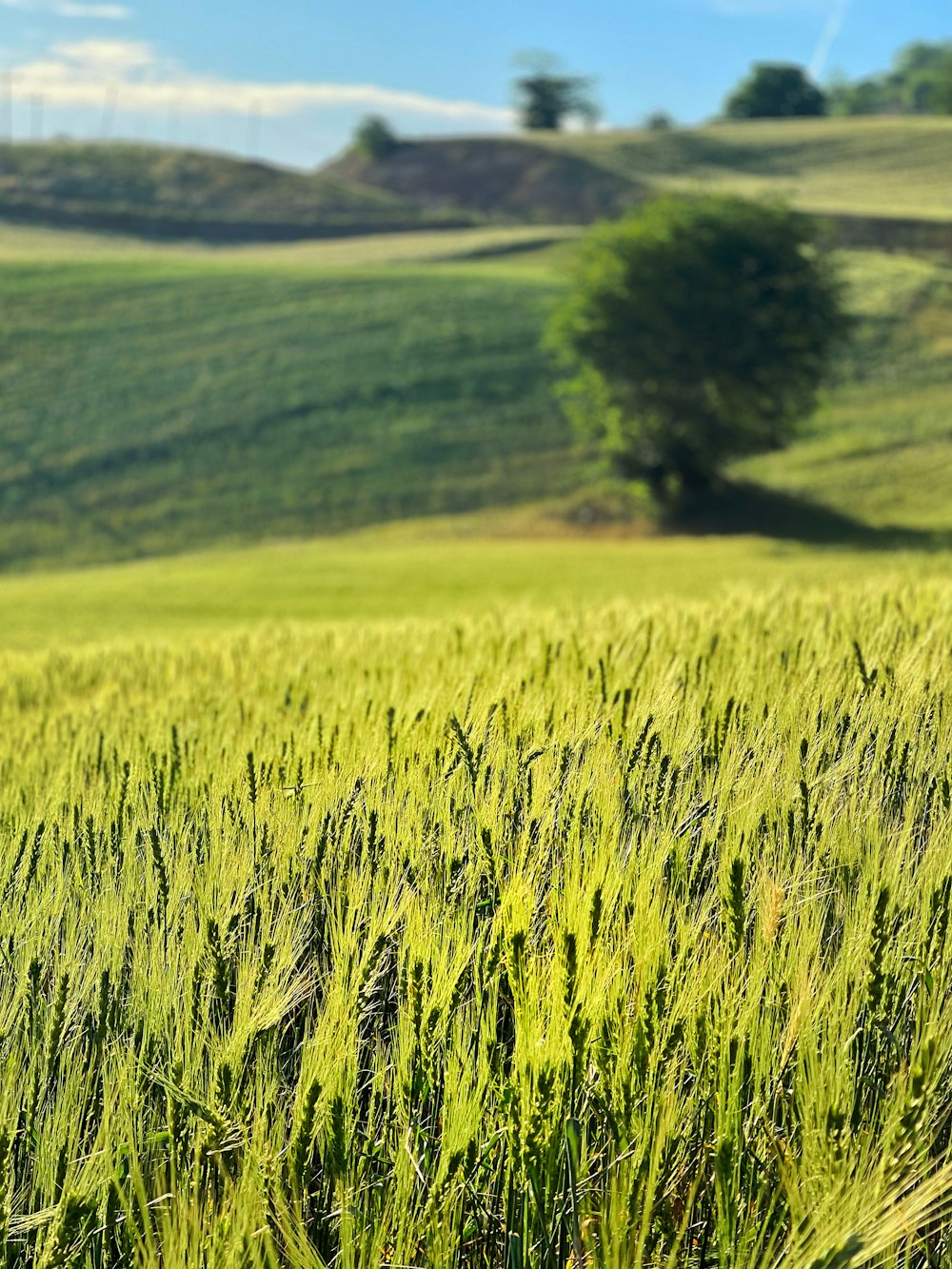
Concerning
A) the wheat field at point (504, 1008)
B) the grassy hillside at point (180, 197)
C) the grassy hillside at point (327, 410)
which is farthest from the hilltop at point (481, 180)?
the wheat field at point (504, 1008)

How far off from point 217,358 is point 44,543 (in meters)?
15.3

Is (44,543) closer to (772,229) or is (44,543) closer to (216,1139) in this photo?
(772,229)

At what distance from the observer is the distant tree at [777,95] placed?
454 feet

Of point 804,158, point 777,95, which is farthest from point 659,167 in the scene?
point 777,95

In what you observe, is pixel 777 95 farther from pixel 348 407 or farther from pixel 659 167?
pixel 348 407

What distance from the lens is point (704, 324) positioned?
116ft

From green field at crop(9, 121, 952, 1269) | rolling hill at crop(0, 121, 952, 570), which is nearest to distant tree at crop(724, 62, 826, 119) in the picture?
rolling hill at crop(0, 121, 952, 570)

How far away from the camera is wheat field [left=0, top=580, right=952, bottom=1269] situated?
58.4 inches

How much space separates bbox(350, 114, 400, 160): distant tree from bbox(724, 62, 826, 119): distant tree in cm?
4529

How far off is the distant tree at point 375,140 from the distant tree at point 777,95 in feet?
149

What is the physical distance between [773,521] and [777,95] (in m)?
120

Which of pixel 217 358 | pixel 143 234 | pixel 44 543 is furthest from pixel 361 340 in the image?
pixel 143 234

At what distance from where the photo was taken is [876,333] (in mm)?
49156

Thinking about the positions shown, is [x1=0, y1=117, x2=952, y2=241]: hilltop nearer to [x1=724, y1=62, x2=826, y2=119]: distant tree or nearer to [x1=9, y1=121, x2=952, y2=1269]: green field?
[x1=724, y1=62, x2=826, y2=119]: distant tree
